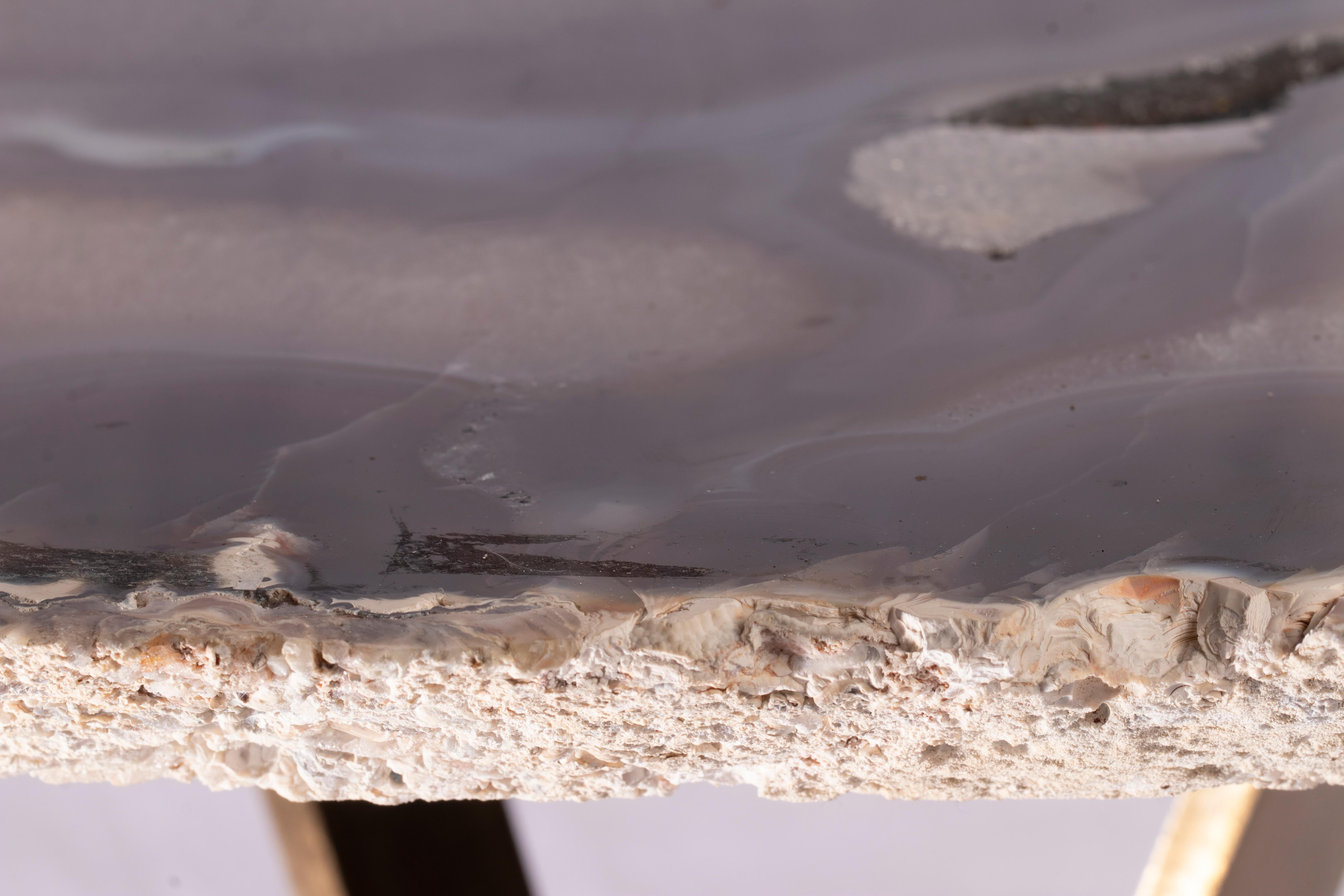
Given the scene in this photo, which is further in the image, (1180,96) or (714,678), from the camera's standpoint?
(714,678)

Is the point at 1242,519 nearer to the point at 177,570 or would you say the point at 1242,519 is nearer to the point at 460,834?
the point at 177,570

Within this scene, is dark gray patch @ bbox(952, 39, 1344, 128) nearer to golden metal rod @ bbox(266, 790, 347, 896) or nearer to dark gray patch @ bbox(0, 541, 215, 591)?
dark gray patch @ bbox(0, 541, 215, 591)

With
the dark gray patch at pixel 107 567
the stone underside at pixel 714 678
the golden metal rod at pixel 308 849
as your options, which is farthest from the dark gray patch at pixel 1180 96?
the golden metal rod at pixel 308 849

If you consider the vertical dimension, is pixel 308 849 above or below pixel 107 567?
below

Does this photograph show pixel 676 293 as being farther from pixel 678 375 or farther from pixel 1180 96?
pixel 1180 96

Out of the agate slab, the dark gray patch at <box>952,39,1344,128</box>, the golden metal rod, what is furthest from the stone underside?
the golden metal rod

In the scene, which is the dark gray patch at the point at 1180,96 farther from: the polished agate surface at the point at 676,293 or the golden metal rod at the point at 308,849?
the golden metal rod at the point at 308,849

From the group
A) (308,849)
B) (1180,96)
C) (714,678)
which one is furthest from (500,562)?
(308,849)
